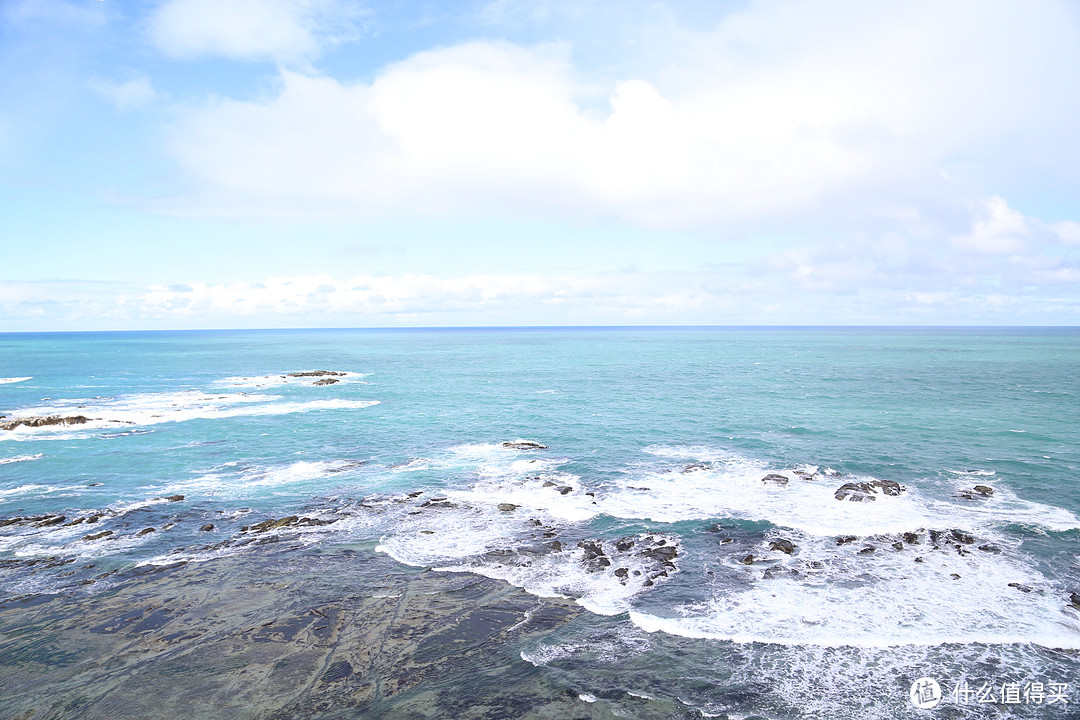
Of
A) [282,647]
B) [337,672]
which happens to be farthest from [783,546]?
[282,647]

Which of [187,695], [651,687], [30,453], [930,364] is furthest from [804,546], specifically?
[930,364]

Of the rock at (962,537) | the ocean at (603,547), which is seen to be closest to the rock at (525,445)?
the ocean at (603,547)

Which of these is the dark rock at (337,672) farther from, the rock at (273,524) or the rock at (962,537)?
the rock at (962,537)

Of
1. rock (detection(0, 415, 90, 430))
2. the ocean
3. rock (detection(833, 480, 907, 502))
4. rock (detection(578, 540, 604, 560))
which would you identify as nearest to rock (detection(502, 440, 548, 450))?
the ocean

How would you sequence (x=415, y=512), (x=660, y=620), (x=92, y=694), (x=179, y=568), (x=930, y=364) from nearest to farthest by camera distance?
(x=92, y=694)
(x=660, y=620)
(x=179, y=568)
(x=415, y=512)
(x=930, y=364)

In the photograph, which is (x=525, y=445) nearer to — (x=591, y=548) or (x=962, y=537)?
(x=591, y=548)

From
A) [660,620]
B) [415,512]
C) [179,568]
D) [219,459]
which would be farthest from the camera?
[219,459]

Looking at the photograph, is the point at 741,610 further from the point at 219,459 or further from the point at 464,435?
the point at 219,459
